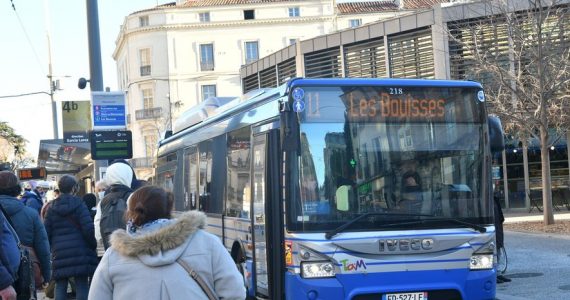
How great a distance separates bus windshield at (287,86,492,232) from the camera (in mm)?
7789

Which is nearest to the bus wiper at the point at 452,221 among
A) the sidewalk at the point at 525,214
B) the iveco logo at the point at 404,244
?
the iveco logo at the point at 404,244

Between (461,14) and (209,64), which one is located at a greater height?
(209,64)

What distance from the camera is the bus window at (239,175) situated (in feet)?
30.8

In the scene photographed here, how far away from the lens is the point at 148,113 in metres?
69.5

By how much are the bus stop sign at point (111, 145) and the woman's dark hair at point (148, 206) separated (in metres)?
11.3

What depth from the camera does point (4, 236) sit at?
548 centimetres

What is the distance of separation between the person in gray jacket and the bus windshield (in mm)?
4153

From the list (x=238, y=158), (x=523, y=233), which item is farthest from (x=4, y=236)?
(x=523, y=233)

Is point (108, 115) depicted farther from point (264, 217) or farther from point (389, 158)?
point (389, 158)

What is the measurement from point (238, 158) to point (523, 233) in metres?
12.0

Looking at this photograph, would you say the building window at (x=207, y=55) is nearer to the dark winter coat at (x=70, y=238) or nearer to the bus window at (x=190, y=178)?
the bus window at (x=190, y=178)

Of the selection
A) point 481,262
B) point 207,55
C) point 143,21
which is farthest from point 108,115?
point 143,21

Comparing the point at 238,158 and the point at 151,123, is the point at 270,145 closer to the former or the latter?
the point at 238,158

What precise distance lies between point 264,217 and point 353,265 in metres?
1.35
